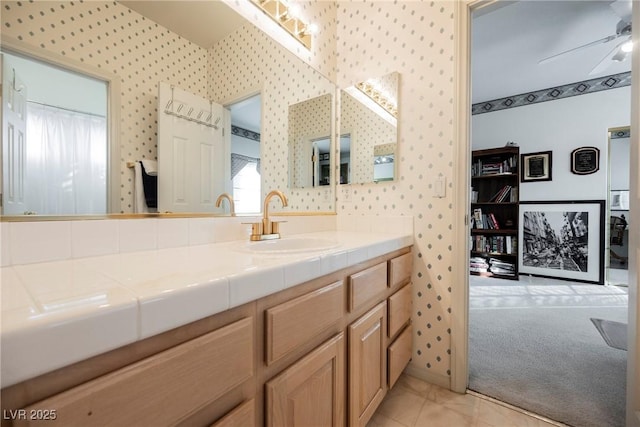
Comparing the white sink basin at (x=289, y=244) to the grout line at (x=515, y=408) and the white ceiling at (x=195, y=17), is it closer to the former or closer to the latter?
the white ceiling at (x=195, y=17)

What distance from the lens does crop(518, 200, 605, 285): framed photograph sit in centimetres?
356

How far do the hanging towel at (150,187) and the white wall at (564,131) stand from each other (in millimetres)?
4687

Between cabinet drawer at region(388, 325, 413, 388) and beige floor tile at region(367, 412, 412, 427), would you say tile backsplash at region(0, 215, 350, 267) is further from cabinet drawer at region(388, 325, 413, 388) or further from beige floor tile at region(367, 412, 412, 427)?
beige floor tile at region(367, 412, 412, 427)

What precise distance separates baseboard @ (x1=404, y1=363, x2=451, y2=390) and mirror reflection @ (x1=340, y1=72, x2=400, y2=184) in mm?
1106

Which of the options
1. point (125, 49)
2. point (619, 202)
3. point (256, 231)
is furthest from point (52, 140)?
point (619, 202)

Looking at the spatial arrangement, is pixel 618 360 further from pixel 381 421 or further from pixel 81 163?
pixel 81 163

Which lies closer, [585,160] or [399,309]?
[399,309]

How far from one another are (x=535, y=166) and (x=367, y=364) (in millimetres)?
4296

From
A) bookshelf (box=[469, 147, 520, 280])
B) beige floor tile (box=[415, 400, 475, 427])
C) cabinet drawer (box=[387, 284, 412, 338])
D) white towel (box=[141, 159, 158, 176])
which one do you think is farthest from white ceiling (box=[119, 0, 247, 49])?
bookshelf (box=[469, 147, 520, 280])

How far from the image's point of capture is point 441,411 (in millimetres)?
1341

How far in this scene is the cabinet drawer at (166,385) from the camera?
0.37 meters

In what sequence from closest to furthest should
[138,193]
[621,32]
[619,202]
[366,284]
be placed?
[138,193]
[366,284]
[621,32]
[619,202]

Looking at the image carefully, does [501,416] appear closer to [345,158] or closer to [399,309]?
[399,309]

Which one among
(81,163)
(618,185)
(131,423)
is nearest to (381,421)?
(131,423)
